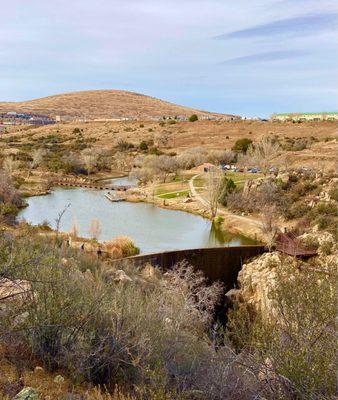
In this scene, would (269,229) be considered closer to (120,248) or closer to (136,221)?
(120,248)

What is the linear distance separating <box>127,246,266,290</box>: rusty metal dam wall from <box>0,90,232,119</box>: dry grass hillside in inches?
4570

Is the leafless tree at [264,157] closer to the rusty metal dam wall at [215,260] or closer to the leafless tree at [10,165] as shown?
the rusty metal dam wall at [215,260]

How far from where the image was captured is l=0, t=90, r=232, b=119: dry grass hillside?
455 feet

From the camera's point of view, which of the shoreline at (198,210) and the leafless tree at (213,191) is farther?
the leafless tree at (213,191)

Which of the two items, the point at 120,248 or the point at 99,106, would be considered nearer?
the point at 120,248

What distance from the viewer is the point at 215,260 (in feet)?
69.5

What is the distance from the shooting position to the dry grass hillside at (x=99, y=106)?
5463 inches

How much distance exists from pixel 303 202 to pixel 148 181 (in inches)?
791

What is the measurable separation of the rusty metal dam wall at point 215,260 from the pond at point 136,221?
2974 mm

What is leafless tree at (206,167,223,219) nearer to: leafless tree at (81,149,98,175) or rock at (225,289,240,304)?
rock at (225,289,240,304)

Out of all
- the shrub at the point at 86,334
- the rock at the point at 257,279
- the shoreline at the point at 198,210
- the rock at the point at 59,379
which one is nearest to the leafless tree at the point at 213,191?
the shoreline at the point at 198,210

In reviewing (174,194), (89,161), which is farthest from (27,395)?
(89,161)

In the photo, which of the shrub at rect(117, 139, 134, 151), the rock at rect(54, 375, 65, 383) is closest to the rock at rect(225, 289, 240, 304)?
the rock at rect(54, 375, 65, 383)

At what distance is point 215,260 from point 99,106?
133 meters
